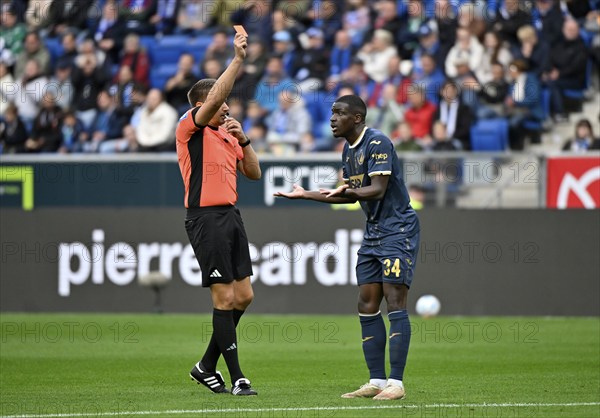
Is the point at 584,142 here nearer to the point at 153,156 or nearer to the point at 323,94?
the point at 323,94

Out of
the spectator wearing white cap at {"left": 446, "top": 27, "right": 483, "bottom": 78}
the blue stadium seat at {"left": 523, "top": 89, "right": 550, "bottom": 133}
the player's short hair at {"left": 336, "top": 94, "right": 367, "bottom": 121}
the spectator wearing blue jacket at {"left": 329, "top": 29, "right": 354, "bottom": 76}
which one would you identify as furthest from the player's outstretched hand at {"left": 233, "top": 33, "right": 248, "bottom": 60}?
the spectator wearing blue jacket at {"left": 329, "top": 29, "right": 354, "bottom": 76}

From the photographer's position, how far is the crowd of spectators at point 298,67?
20.4m

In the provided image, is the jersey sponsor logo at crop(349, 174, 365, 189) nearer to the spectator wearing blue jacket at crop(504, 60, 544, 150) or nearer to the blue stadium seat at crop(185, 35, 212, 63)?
the spectator wearing blue jacket at crop(504, 60, 544, 150)

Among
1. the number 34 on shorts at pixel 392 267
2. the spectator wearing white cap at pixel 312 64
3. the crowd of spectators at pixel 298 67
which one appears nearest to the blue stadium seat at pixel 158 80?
the crowd of spectators at pixel 298 67

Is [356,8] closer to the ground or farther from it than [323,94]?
farther from it

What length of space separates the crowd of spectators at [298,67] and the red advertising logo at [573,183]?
1252 mm

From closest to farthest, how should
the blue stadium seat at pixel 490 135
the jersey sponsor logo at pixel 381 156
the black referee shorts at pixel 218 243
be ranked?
1. the jersey sponsor logo at pixel 381 156
2. the black referee shorts at pixel 218 243
3. the blue stadium seat at pixel 490 135

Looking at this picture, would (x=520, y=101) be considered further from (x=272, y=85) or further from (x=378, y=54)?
(x=272, y=85)

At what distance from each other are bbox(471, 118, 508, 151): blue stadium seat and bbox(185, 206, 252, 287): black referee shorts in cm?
1060

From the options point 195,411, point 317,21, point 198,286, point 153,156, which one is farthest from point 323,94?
point 195,411

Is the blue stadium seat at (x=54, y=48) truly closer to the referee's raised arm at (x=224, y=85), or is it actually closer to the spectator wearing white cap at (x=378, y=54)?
the spectator wearing white cap at (x=378, y=54)

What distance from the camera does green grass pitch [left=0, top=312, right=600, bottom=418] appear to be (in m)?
8.70

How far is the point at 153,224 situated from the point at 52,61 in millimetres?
7966

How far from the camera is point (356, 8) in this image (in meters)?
23.3
